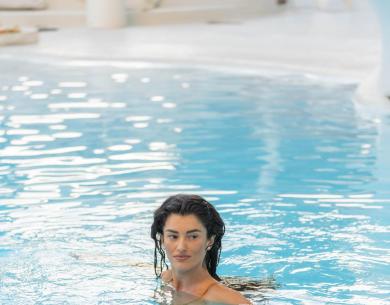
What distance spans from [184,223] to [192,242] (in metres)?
0.08

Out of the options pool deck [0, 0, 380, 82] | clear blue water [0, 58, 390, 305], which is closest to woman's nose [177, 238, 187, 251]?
clear blue water [0, 58, 390, 305]

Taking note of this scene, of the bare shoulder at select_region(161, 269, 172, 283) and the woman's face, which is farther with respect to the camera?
the bare shoulder at select_region(161, 269, 172, 283)

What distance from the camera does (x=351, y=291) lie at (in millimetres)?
4895

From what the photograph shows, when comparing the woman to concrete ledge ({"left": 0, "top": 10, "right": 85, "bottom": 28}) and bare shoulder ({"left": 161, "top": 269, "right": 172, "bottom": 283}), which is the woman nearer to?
bare shoulder ({"left": 161, "top": 269, "right": 172, "bottom": 283})

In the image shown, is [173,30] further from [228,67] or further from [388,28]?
[388,28]

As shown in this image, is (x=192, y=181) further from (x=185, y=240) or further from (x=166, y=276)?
(x=185, y=240)

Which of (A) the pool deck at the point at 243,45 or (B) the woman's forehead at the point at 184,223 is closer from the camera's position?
(B) the woman's forehead at the point at 184,223

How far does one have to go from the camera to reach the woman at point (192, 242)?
3824mm

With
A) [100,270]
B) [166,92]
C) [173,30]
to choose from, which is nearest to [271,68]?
[166,92]

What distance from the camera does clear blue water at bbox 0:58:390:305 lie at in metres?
5.04

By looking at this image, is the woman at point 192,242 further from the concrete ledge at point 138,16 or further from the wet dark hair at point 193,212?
the concrete ledge at point 138,16

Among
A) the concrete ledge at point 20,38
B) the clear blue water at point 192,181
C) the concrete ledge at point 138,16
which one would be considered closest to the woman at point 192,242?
the clear blue water at point 192,181

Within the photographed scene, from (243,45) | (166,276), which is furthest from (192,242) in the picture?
(243,45)

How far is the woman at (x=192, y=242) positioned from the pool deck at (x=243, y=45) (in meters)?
7.65
